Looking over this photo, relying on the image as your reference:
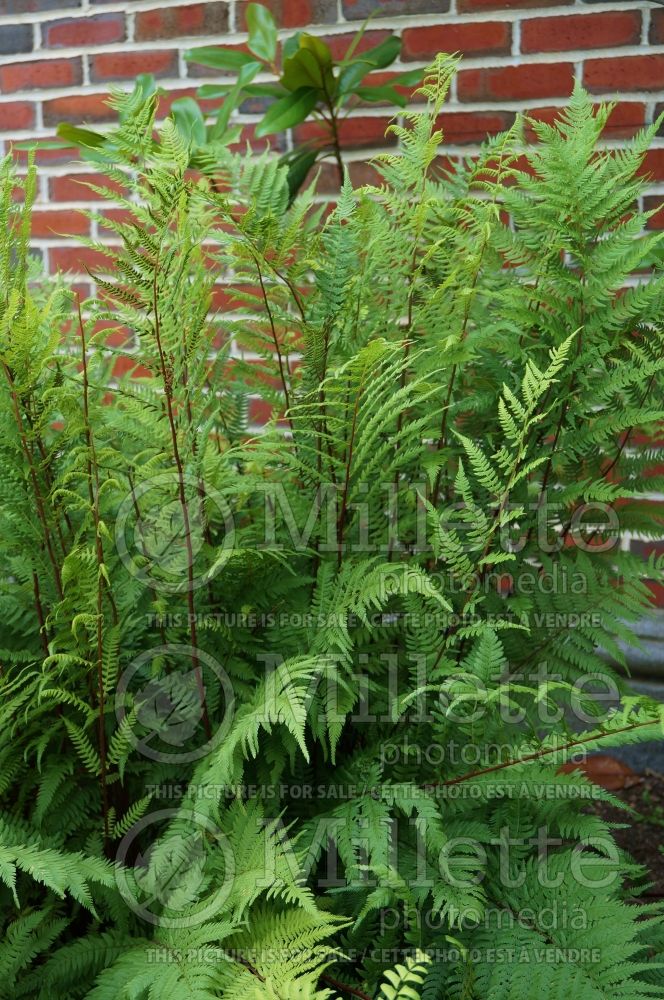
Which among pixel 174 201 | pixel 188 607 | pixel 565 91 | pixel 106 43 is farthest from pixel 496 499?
pixel 106 43

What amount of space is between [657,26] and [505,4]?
0.94 ft

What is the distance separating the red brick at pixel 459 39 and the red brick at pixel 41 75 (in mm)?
793

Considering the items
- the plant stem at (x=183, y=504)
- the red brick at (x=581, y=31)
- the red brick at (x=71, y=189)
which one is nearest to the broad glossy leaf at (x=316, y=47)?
the red brick at (x=581, y=31)

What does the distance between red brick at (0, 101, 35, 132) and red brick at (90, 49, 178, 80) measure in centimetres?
19

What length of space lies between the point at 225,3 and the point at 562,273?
1319 mm

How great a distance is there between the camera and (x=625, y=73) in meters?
1.75

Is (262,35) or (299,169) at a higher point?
(262,35)

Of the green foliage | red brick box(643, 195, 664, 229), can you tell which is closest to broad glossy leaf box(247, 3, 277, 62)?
the green foliage

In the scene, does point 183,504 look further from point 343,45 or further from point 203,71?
point 203,71

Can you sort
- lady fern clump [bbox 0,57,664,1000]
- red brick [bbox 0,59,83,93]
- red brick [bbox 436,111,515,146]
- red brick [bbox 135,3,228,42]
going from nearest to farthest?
lady fern clump [bbox 0,57,664,1000]
red brick [bbox 436,111,515,146]
red brick [bbox 135,3,228,42]
red brick [bbox 0,59,83,93]

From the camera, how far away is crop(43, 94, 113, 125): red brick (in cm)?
214

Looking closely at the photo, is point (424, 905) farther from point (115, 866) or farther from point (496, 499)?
point (496, 499)

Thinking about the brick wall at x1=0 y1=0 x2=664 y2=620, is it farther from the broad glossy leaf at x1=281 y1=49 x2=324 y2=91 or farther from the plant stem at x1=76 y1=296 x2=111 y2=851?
the plant stem at x1=76 y1=296 x2=111 y2=851

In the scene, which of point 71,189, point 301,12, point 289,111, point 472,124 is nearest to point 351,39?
point 301,12
